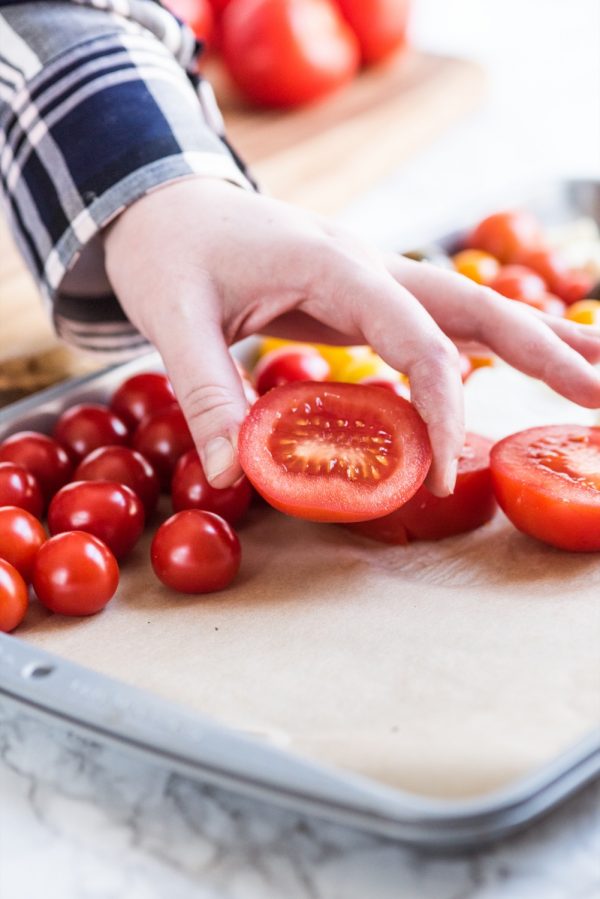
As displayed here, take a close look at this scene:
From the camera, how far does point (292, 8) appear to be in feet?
6.86

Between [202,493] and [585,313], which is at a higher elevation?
[202,493]

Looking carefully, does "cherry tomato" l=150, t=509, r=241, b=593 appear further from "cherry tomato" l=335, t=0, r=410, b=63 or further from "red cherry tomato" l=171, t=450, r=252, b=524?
"cherry tomato" l=335, t=0, r=410, b=63

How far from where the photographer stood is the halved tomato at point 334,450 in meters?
0.95

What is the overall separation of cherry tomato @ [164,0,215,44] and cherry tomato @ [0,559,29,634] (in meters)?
1.47

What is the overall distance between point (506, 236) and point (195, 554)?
2.78 ft

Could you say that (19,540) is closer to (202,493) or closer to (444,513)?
(202,493)

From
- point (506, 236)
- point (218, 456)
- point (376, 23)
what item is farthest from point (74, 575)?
point (376, 23)

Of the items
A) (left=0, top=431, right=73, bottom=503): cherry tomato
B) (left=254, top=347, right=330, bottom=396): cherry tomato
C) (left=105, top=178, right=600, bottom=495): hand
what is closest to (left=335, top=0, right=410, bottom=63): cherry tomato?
(left=254, top=347, right=330, bottom=396): cherry tomato

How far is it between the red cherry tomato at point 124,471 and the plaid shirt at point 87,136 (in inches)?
8.9

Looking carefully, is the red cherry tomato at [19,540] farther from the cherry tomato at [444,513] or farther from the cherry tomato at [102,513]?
the cherry tomato at [444,513]

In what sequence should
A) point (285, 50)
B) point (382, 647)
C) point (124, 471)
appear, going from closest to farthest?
point (382, 647), point (124, 471), point (285, 50)

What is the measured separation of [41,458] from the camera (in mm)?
1163

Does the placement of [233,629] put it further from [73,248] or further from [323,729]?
[73,248]

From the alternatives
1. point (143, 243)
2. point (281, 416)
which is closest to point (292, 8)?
point (143, 243)
